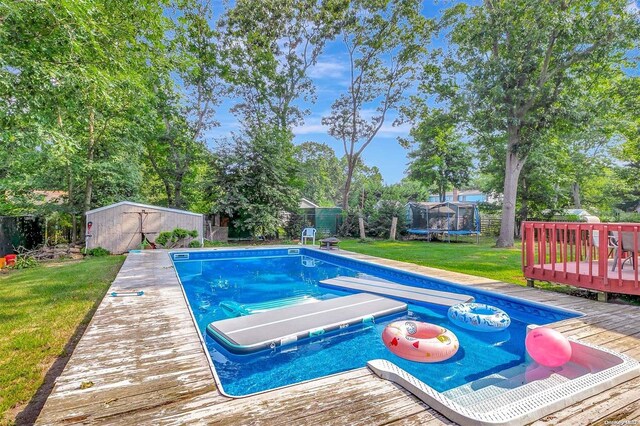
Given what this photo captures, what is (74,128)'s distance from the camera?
36.5 feet

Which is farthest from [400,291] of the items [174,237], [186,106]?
[186,106]

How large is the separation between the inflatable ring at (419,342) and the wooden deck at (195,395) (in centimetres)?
107

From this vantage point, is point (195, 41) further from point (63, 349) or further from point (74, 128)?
point (63, 349)

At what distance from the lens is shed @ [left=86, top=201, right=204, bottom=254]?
1025 centimetres

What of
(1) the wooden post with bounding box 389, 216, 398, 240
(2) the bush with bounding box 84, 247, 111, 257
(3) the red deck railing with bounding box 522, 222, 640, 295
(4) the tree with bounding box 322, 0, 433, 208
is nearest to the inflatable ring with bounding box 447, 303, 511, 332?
(3) the red deck railing with bounding box 522, 222, 640, 295

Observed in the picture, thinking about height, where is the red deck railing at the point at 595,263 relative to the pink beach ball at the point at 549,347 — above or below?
above

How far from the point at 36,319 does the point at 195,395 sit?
10.4 ft

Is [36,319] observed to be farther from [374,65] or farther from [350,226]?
[374,65]

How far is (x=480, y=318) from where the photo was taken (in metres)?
3.98

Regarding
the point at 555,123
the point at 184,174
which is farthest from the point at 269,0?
the point at 555,123

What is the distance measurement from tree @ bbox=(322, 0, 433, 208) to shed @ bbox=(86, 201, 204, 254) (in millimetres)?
9451

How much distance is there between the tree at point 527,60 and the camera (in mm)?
9781

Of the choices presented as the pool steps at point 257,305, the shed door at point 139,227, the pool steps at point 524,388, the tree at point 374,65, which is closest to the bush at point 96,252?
the shed door at point 139,227

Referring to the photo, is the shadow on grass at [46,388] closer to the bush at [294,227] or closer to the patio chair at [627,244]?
the patio chair at [627,244]
